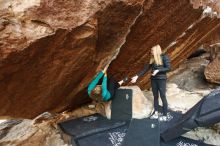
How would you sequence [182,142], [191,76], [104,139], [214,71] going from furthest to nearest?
[191,76], [214,71], [182,142], [104,139]

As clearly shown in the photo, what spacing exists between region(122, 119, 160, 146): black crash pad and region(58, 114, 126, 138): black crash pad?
0.87 feet

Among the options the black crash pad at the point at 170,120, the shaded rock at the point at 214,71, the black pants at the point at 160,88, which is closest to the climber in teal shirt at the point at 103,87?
the black pants at the point at 160,88

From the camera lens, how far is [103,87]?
5953mm

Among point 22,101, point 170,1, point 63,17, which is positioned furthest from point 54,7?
point 170,1

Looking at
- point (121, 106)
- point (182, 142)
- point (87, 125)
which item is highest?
point (121, 106)

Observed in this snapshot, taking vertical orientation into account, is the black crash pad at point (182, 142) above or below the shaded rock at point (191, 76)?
below

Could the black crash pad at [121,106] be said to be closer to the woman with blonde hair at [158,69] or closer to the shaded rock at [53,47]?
the woman with blonde hair at [158,69]

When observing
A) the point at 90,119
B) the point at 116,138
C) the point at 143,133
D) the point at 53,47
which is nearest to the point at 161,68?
the point at 143,133

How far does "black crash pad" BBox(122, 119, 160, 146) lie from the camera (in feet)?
18.4

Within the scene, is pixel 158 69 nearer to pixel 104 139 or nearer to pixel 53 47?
pixel 104 139

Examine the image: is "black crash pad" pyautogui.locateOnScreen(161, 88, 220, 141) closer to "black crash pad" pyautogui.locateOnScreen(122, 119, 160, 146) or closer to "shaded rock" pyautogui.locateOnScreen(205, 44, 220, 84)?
"black crash pad" pyautogui.locateOnScreen(122, 119, 160, 146)

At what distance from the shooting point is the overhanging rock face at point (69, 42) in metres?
4.54

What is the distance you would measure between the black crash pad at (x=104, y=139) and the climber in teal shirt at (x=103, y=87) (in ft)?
2.21

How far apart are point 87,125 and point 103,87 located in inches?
29.5
